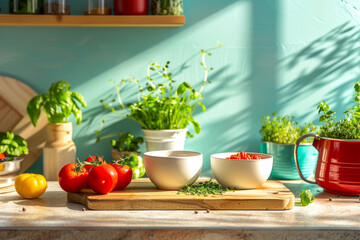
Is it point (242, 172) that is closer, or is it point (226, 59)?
point (242, 172)

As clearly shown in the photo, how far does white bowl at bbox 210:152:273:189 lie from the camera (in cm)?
130

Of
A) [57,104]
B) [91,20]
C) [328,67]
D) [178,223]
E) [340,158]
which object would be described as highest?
[91,20]

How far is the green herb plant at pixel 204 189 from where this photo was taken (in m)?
1.28

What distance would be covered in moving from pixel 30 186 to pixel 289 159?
34.5 inches

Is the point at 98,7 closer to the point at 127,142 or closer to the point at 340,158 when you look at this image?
the point at 127,142

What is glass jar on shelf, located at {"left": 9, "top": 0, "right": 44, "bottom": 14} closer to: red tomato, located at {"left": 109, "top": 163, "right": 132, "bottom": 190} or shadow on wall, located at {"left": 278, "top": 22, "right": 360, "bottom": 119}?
red tomato, located at {"left": 109, "top": 163, "right": 132, "bottom": 190}

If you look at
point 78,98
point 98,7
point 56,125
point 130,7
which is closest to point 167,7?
point 130,7

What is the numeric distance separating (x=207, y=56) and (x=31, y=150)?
2.57ft

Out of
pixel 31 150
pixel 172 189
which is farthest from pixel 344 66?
pixel 31 150

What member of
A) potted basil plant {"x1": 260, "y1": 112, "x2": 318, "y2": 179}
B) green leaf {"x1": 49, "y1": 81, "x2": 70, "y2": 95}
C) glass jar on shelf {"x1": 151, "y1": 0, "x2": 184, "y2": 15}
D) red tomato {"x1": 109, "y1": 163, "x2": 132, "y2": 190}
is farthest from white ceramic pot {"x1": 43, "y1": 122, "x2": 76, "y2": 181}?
potted basil plant {"x1": 260, "y1": 112, "x2": 318, "y2": 179}

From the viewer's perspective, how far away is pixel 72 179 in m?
1.29

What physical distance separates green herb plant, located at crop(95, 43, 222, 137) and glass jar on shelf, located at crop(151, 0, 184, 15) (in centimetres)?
18

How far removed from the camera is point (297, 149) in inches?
57.8

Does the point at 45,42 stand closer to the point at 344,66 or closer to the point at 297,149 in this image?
the point at 297,149
